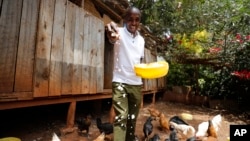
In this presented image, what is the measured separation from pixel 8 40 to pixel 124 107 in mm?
1747

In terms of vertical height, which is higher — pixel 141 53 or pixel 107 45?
pixel 107 45

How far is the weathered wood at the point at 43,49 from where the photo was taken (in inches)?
153

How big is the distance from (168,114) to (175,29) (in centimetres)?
408

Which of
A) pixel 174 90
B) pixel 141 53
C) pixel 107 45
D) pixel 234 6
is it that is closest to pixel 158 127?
pixel 107 45

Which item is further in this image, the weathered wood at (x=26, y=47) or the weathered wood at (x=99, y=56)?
the weathered wood at (x=99, y=56)

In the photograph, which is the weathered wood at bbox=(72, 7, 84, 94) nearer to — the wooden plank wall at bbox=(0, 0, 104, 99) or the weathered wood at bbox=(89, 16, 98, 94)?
the wooden plank wall at bbox=(0, 0, 104, 99)

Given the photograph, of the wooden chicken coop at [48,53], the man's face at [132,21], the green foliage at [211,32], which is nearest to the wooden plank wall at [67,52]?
the wooden chicken coop at [48,53]

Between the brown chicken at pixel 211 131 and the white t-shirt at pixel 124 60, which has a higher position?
the white t-shirt at pixel 124 60

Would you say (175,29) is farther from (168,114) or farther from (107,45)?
(107,45)

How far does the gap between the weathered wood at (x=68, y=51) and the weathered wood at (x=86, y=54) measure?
1.47ft

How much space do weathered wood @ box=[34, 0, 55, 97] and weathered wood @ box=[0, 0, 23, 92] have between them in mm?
409

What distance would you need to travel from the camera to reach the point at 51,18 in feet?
13.8

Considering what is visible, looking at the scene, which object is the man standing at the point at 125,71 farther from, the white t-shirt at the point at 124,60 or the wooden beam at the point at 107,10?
the wooden beam at the point at 107,10

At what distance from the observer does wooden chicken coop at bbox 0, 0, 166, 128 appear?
344 centimetres
